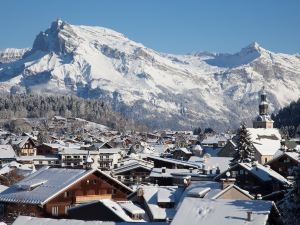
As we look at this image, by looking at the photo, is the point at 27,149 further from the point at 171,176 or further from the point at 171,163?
the point at 171,176

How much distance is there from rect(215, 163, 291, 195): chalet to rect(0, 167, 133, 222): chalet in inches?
617

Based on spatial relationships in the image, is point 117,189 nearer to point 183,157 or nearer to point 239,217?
point 239,217

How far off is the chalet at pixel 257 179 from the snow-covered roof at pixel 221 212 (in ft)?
92.6

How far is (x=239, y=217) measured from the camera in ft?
102

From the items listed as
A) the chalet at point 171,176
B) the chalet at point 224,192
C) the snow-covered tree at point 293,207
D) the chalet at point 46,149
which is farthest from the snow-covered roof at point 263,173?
the chalet at point 46,149

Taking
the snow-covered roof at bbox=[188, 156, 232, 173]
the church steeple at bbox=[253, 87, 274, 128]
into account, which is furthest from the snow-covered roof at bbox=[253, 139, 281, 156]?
the church steeple at bbox=[253, 87, 274, 128]

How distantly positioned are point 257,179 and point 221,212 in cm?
3243

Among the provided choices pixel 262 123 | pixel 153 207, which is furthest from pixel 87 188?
pixel 262 123

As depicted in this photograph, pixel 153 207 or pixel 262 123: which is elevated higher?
pixel 262 123

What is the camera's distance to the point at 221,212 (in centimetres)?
A: 3184

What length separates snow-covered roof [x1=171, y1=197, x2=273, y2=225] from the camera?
102ft

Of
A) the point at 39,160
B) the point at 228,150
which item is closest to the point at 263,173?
the point at 228,150

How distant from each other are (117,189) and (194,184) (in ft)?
24.7

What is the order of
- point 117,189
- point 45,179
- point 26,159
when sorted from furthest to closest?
point 26,159
point 117,189
point 45,179
